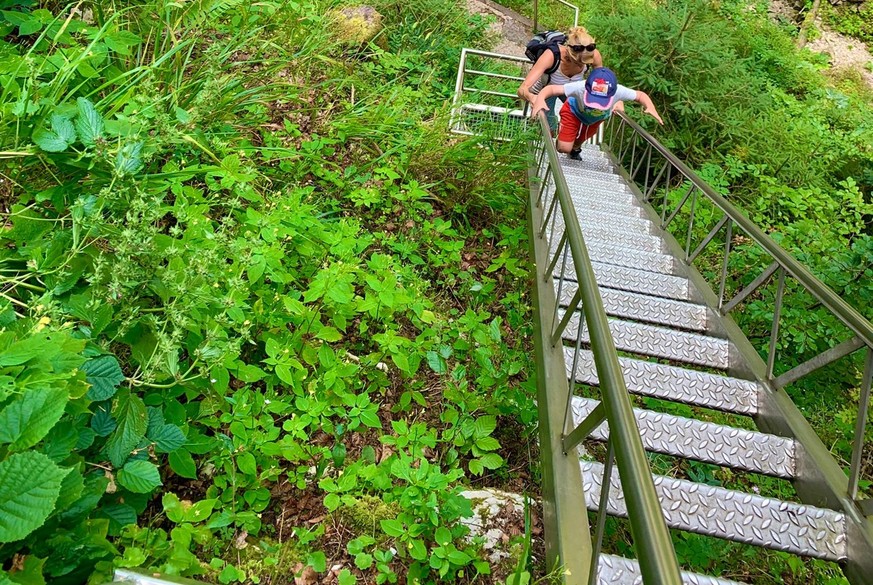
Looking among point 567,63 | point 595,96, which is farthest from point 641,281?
point 567,63

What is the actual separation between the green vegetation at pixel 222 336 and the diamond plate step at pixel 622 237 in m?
0.62

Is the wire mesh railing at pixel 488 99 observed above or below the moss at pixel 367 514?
above

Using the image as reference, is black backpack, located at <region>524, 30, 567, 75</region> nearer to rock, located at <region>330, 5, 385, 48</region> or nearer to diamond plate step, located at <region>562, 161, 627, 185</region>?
diamond plate step, located at <region>562, 161, 627, 185</region>

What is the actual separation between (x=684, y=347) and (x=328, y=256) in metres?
2.24

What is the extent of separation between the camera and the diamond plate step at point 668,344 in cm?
290

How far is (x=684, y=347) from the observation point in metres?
2.96

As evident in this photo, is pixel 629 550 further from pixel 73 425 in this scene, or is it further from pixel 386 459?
pixel 73 425

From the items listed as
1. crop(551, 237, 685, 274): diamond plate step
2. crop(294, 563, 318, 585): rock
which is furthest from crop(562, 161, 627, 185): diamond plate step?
crop(294, 563, 318, 585): rock

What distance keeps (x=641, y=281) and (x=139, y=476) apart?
3.32 m

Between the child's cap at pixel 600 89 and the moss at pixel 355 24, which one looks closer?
the child's cap at pixel 600 89

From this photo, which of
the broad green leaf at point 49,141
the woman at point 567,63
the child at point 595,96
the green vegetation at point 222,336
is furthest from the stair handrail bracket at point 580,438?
the woman at point 567,63

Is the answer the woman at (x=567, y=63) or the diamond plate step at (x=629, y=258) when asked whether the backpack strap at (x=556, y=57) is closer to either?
the woman at (x=567, y=63)

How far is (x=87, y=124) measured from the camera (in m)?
1.79

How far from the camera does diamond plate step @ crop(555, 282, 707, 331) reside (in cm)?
324
